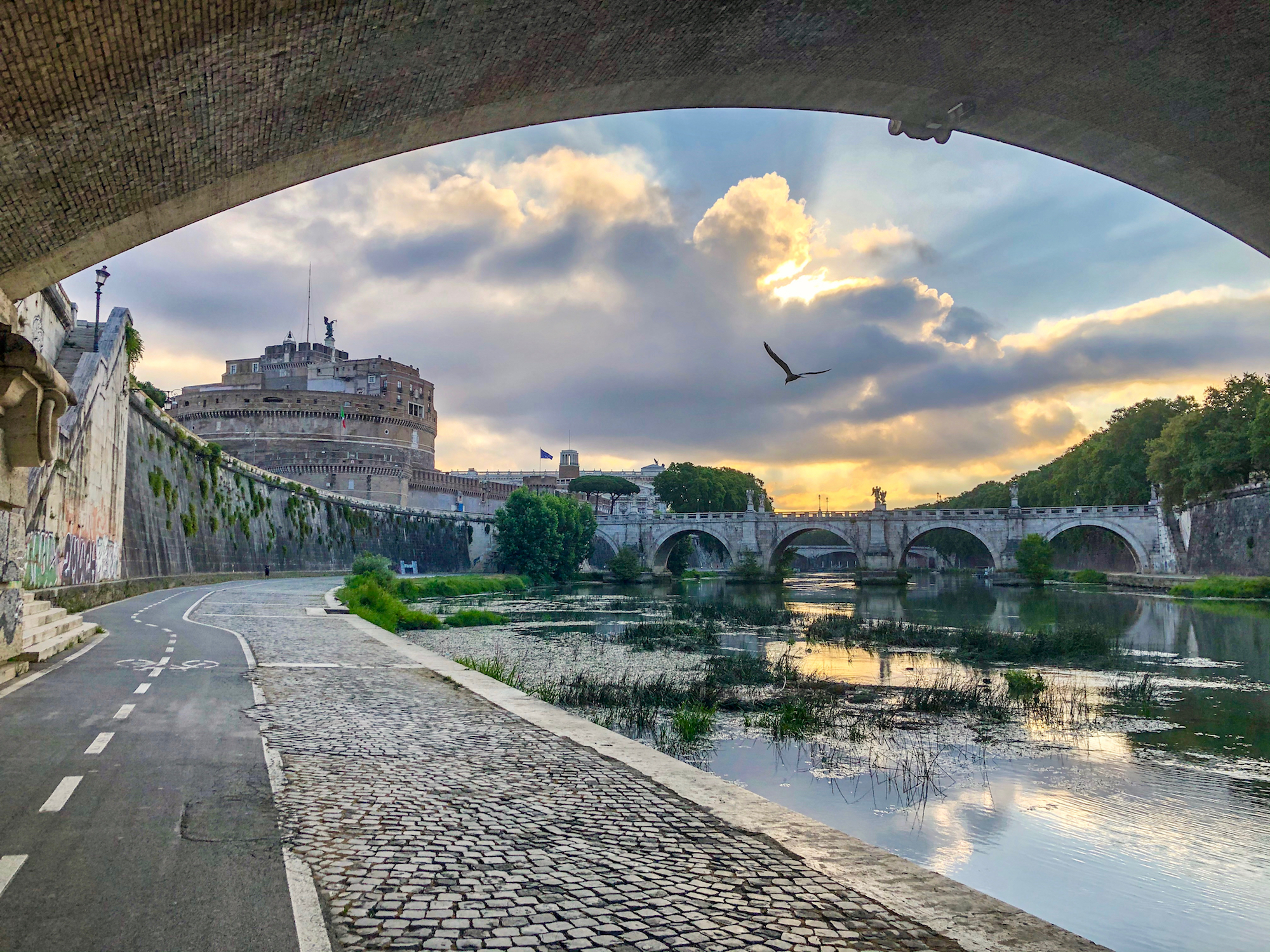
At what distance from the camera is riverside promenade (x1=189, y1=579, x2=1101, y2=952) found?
4070 mm

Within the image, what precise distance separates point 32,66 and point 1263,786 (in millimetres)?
13483

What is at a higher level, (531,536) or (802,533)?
(802,533)

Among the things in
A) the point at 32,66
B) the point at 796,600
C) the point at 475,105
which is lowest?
the point at 796,600

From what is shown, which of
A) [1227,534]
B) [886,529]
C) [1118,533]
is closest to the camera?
[1227,534]

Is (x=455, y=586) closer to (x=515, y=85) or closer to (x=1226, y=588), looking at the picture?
(x=1226, y=588)

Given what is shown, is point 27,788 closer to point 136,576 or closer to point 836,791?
point 836,791

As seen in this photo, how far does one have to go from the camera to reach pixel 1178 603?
44844mm

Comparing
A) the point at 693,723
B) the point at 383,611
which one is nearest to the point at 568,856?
the point at 693,723

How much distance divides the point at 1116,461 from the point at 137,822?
8592 cm

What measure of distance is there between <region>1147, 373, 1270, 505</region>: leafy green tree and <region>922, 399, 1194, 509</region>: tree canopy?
2894 mm

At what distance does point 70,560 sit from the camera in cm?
2223

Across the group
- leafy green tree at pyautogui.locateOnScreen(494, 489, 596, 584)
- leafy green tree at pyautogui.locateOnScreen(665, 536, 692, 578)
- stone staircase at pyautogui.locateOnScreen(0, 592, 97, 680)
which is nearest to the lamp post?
stone staircase at pyautogui.locateOnScreen(0, 592, 97, 680)

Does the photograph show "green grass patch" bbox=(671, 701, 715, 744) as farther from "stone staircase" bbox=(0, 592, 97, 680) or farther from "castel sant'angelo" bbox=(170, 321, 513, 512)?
→ "castel sant'angelo" bbox=(170, 321, 513, 512)

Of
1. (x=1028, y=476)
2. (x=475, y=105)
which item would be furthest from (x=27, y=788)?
(x=1028, y=476)
